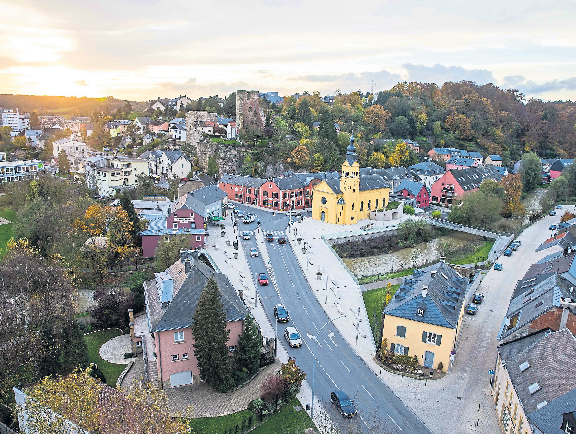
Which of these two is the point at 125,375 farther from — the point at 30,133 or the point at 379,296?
the point at 30,133

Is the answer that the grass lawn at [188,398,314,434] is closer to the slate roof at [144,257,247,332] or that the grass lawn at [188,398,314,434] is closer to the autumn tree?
the slate roof at [144,257,247,332]

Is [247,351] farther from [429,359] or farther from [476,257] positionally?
[476,257]

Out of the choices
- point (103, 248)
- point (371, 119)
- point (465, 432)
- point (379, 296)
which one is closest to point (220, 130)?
point (371, 119)

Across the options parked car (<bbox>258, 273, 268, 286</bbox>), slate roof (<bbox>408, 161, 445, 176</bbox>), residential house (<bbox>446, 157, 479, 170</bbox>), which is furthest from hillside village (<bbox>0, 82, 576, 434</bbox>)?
residential house (<bbox>446, 157, 479, 170</bbox>)

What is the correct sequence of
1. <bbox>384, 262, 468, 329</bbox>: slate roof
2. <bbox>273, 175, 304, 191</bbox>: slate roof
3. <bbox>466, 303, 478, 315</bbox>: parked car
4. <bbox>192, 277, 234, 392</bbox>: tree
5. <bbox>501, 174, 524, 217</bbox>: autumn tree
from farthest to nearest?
<bbox>273, 175, 304, 191</bbox>: slate roof, <bbox>501, 174, 524, 217</bbox>: autumn tree, <bbox>466, 303, 478, 315</bbox>: parked car, <bbox>384, 262, 468, 329</bbox>: slate roof, <bbox>192, 277, 234, 392</bbox>: tree

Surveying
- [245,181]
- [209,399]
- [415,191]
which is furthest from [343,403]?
[415,191]

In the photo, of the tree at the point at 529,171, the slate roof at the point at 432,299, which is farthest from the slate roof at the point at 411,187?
the slate roof at the point at 432,299
